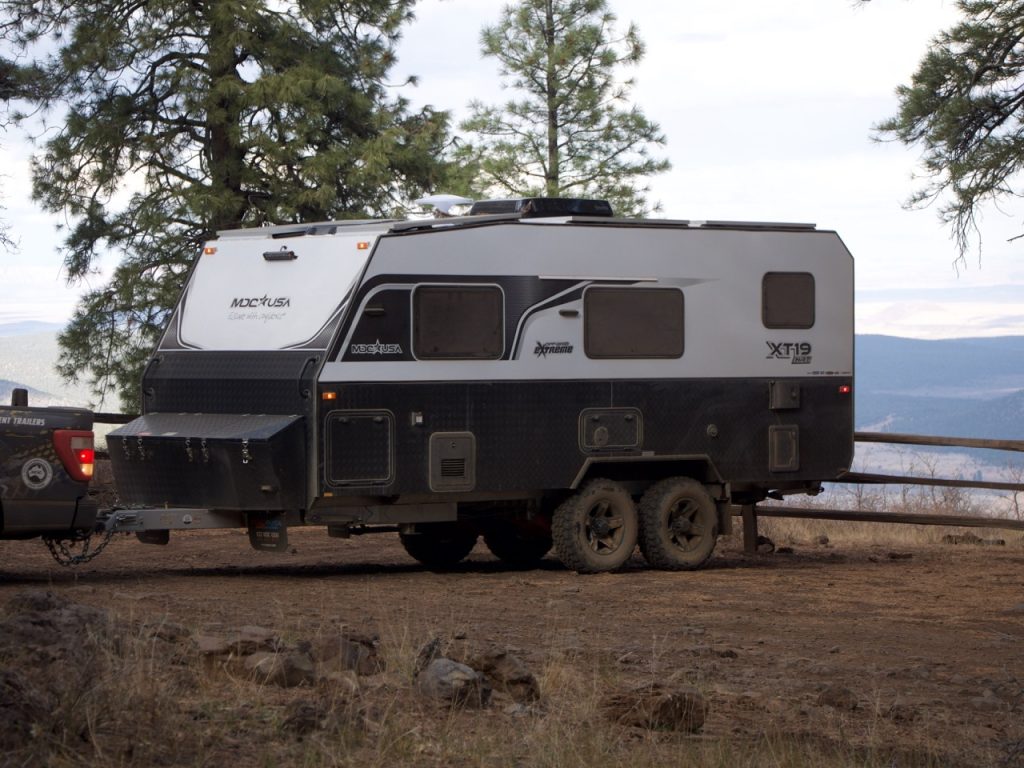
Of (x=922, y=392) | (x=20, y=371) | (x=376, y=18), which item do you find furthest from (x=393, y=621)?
(x=922, y=392)

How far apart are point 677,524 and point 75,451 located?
5.59 m

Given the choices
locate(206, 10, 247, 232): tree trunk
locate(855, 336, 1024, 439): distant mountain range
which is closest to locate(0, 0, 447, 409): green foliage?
locate(206, 10, 247, 232): tree trunk

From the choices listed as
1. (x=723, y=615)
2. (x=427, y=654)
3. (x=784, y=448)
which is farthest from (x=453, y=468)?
(x=427, y=654)

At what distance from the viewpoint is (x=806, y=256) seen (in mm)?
15328

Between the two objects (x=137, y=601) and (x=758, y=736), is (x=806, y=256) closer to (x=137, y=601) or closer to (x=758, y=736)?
(x=137, y=601)

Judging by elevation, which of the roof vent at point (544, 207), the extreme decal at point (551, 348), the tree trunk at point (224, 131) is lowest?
the extreme decal at point (551, 348)

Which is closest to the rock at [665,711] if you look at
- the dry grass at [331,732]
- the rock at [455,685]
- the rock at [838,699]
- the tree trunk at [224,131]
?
the dry grass at [331,732]

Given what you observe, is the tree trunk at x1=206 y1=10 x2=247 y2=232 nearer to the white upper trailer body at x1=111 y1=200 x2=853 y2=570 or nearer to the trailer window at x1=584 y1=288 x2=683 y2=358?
the white upper trailer body at x1=111 y1=200 x2=853 y2=570

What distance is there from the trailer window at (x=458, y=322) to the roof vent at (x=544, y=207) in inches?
45.8

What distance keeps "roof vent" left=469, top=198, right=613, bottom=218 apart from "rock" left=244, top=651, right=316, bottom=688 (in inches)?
284

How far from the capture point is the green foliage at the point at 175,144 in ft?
81.5

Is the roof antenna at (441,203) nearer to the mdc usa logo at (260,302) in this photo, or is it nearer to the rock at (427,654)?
the mdc usa logo at (260,302)

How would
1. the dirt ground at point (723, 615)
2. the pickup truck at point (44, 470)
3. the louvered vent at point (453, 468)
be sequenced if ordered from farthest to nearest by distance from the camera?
the louvered vent at point (453, 468), the pickup truck at point (44, 470), the dirt ground at point (723, 615)

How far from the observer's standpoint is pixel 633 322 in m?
14.3
